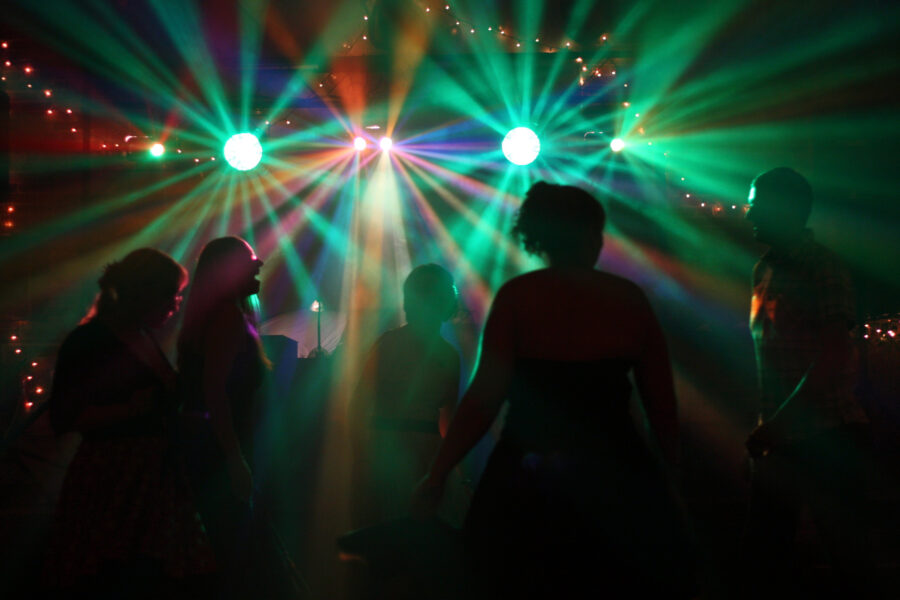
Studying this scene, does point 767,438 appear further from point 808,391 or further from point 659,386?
point 659,386

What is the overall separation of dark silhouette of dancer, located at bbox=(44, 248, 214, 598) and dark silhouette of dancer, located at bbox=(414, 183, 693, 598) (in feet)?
3.15

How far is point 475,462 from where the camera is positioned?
402 centimetres

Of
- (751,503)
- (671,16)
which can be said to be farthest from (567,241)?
(671,16)

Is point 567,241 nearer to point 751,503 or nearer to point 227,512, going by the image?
point 751,503

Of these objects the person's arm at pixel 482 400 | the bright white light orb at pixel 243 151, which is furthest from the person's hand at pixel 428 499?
the bright white light orb at pixel 243 151

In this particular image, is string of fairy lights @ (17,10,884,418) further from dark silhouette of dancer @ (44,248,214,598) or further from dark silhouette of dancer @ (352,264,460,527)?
dark silhouette of dancer @ (44,248,214,598)

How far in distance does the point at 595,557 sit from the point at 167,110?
7.76m

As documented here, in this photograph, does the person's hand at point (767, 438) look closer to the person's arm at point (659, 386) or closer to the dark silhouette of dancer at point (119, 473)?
the person's arm at point (659, 386)

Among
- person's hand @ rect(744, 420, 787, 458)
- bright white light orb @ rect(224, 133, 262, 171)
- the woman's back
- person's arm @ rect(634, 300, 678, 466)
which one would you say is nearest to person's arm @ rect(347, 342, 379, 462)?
the woman's back

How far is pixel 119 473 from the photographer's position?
2215mm

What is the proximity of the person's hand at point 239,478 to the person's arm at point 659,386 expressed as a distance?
1531 mm

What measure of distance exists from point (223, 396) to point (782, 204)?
2177 millimetres

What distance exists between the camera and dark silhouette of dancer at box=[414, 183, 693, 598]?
1703 millimetres

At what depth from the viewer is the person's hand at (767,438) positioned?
2217mm
